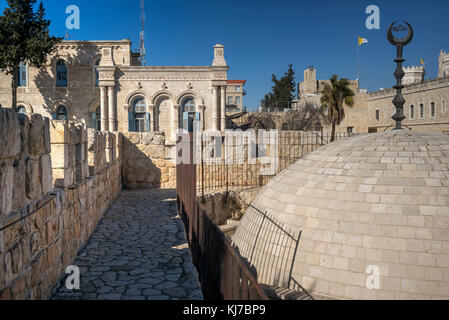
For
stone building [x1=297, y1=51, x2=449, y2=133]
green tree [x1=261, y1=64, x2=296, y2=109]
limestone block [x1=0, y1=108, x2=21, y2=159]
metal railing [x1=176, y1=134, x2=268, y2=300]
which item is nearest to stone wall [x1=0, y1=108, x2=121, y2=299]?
limestone block [x1=0, y1=108, x2=21, y2=159]

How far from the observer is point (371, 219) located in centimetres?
533

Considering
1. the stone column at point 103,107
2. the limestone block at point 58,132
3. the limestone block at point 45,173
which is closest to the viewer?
the limestone block at point 45,173

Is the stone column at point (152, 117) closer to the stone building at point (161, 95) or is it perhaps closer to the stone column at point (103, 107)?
the stone building at point (161, 95)

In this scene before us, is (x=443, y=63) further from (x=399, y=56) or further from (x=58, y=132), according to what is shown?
(x=58, y=132)

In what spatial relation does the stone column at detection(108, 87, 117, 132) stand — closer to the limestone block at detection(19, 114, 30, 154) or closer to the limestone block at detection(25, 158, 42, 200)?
the limestone block at detection(25, 158, 42, 200)

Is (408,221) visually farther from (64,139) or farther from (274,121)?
(274,121)

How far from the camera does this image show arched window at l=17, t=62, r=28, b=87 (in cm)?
2695

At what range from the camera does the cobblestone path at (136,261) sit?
4.23 meters

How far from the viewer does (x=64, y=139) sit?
4.50 m

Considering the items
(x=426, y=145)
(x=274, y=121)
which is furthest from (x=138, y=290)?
(x=274, y=121)

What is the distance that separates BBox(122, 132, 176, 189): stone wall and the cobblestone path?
189 inches

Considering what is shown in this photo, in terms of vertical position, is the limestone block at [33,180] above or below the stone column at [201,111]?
below

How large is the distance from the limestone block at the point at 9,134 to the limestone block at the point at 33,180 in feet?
1.24

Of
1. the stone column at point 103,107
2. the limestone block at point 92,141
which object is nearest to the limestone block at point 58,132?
the limestone block at point 92,141
